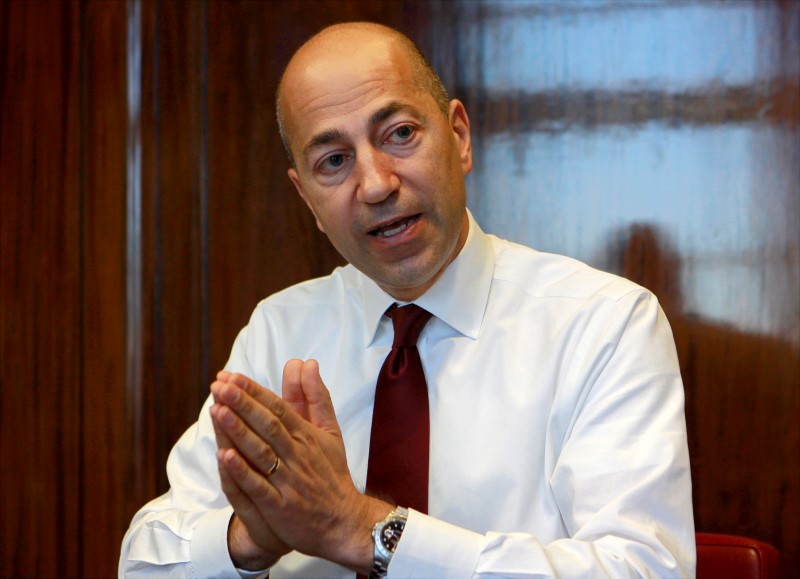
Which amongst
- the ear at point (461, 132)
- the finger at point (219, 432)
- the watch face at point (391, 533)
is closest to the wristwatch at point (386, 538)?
the watch face at point (391, 533)

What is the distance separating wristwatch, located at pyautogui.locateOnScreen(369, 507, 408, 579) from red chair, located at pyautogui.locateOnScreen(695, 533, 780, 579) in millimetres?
616

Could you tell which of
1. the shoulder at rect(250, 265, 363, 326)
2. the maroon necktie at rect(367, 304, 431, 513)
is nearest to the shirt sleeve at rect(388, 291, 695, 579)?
the maroon necktie at rect(367, 304, 431, 513)

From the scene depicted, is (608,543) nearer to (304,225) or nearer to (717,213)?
(717,213)

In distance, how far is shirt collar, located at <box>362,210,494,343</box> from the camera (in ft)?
5.76

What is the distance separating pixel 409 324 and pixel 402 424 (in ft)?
0.62

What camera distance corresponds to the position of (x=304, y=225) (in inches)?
95.3

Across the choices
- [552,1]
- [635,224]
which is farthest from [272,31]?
[635,224]

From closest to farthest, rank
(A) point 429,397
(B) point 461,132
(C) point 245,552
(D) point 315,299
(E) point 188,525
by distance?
(C) point 245,552 → (E) point 188,525 → (A) point 429,397 → (B) point 461,132 → (D) point 315,299

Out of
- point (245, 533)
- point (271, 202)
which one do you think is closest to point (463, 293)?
point (245, 533)

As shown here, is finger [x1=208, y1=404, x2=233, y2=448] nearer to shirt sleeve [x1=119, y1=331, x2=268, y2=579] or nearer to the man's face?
shirt sleeve [x1=119, y1=331, x2=268, y2=579]

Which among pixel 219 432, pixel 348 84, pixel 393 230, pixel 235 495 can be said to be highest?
pixel 348 84

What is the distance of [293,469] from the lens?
132 centimetres

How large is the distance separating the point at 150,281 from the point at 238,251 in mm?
244

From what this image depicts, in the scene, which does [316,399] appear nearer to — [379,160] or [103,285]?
[379,160]
